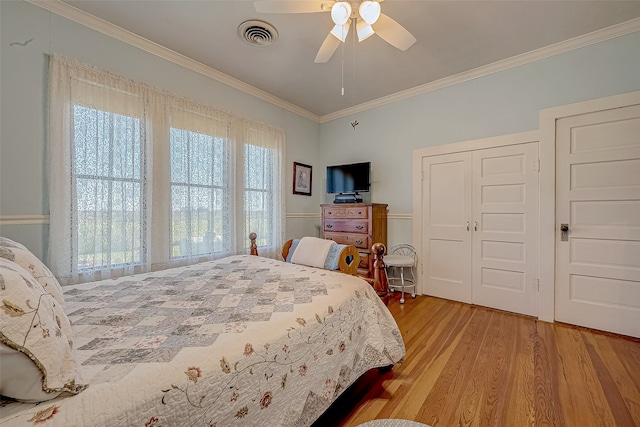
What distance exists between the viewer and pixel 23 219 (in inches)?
73.0

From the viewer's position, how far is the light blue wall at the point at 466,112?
2283mm

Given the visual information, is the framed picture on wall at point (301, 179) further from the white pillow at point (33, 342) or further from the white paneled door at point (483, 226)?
the white pillow at point (33, 342)

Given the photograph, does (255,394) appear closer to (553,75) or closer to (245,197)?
(245,197)

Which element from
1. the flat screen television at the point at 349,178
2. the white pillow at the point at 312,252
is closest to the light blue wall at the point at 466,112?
the flat screen television at the point at 349,178

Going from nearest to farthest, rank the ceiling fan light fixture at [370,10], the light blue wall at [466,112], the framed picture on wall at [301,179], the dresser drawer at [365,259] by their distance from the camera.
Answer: the ceiling fan light fixture at [370,10] → the light blue wall at [466,112] → the dresser drawer at [365,259] → the framed picture on wall at [301,179]

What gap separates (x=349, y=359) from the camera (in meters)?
1.34

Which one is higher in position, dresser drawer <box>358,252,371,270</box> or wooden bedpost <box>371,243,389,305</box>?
wooden bedpost <box>371,243,389,305</box>

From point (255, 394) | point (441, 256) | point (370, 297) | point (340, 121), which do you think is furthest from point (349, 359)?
point (340, 121)

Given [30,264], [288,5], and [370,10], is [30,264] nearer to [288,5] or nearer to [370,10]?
[288,5]

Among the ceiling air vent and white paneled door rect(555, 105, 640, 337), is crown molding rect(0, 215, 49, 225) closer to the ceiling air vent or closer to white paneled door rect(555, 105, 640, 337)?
the ceiling air vent

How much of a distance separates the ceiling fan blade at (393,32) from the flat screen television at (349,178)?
1824 mm

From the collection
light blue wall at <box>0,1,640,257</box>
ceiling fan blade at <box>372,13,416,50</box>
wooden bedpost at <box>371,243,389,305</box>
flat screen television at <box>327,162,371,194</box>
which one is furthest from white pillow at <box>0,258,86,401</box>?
flat screen television at <box>327,162,371,194</box>

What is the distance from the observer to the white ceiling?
78.7 inches

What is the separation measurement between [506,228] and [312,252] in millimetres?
2206
